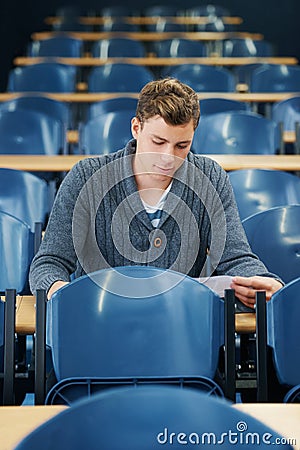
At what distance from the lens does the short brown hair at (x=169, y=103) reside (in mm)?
2518

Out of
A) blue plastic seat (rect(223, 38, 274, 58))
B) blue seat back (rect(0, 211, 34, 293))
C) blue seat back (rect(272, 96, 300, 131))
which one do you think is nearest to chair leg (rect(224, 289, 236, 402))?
blue seat back (rect(0, 211, 34, 293))

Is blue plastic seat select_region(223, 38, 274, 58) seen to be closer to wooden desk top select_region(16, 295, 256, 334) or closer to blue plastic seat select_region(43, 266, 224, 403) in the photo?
wooden desk top select_region(16, 295, 256, 334)

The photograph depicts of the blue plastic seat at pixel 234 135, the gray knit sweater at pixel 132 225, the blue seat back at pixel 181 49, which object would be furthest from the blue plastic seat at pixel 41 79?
the gray knit sweater at pixel 132 225

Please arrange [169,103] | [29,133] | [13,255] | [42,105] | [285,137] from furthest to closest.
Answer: [42,105] < [285,137] < [29,133] < [13,255] < [169,103]

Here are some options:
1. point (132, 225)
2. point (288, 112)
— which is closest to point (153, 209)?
point (132, 225)

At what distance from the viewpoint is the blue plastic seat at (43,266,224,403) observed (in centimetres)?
222

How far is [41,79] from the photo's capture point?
721 centimetres

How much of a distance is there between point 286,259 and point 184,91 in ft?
2.38

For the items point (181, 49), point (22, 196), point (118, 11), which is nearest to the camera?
point (22, 196)

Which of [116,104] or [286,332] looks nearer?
[286,332]

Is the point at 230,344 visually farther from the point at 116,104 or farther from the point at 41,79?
the point at 41,79

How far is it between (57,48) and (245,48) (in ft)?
6.21

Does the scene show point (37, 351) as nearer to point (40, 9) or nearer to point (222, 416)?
point (222, 416)

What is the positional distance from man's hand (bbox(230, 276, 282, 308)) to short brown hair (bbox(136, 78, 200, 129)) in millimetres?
461
